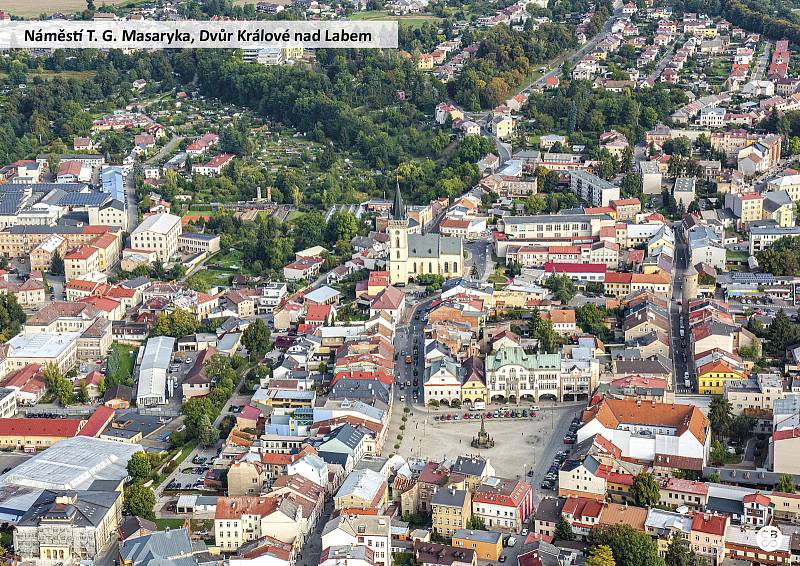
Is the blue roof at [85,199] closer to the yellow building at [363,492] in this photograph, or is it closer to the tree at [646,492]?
the yellow building at [363,492]

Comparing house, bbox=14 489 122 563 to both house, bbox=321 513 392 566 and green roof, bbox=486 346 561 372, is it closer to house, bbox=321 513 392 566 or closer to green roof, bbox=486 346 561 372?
house, bbox=321 513 392 566

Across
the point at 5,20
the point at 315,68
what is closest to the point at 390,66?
the point at 315,68

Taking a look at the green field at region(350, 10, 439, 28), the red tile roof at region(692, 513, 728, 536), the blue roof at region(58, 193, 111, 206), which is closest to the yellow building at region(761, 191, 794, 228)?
the red tile roof at region(692, 513, 728, 536)

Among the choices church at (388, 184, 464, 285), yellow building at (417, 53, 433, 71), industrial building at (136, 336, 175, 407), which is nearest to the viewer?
industrial building at (136, 336, 175, 407)

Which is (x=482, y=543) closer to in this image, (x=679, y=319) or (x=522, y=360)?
(x=522, y=360)

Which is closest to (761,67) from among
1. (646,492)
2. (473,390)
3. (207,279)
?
(207,279)

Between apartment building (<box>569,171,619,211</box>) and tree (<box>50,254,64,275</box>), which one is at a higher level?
apartment building (<box>569,171,619,211</box>)
